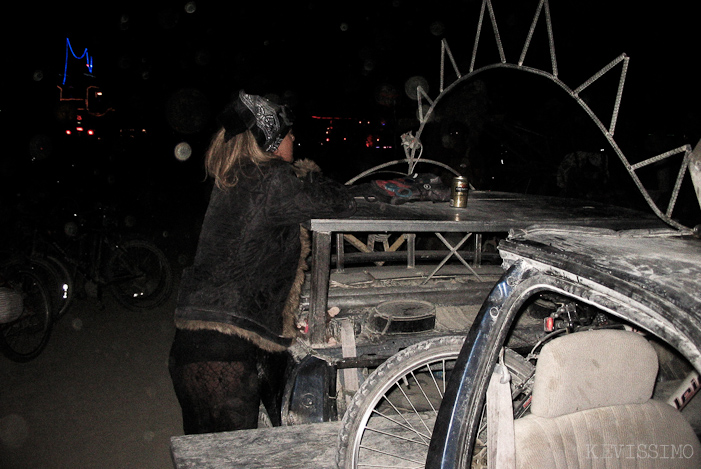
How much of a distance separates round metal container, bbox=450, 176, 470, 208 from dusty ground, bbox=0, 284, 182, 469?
292 cm

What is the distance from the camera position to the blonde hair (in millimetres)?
2199

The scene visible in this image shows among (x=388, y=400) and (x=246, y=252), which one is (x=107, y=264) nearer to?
(x=246, y=252)

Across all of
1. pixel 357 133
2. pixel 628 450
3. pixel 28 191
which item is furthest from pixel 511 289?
pixel 357 133

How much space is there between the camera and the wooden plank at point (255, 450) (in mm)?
2133

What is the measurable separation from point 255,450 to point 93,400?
8.75 feet

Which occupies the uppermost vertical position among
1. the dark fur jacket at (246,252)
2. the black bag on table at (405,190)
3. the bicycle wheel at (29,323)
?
the black bag on table at (405,190)

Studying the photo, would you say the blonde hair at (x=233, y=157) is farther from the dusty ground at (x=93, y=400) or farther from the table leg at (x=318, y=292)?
the dusty ground at (x=93, y=400)

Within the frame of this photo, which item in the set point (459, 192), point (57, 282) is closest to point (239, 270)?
point (459, 192)

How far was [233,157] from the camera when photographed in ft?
7.32

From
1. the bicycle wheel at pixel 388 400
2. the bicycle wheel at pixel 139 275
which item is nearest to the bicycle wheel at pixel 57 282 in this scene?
the bicycle wheel at pixel 139 275

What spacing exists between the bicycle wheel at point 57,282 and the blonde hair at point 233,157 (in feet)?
12.2

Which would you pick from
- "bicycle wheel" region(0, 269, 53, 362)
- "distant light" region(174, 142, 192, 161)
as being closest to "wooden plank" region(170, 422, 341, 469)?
"bicycle wheel" region(0, 269, 53, 362)

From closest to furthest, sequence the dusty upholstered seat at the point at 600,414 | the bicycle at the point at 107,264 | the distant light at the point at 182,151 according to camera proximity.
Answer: the dusty upholstered seat at the point at 600,414 → the bicycle at the point at 107,264 → the distant light at the point at 182,151

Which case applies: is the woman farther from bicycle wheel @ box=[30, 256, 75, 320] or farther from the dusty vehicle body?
bicycle wheel @ box=[30, 256, 75, 320]
